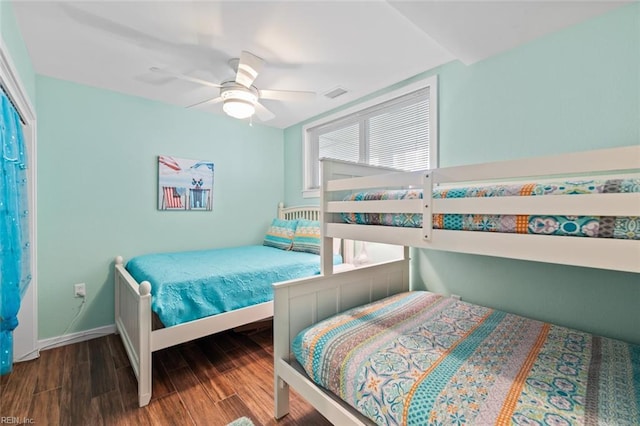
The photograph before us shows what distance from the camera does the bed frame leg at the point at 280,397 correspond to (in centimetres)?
159

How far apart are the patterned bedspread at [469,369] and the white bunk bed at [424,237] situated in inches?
5.5

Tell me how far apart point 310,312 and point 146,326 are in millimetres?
1043

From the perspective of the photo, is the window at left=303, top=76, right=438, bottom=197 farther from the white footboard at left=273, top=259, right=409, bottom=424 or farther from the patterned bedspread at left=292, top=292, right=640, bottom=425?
the patterned bedspread at left=292, top=292, right=640, bottom=425

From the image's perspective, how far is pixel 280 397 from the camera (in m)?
1.61

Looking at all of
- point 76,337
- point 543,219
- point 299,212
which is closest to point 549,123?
point 543,219

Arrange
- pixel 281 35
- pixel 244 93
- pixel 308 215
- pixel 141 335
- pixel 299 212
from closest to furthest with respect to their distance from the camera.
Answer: pixel 141 335, pixel 281 35, pixel 244 93, pixel 308 215, pixel 299 212

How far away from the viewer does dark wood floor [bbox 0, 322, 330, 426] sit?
5.34ft

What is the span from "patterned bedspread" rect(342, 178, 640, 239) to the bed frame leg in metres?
1.12

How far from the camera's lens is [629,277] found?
1.53 m

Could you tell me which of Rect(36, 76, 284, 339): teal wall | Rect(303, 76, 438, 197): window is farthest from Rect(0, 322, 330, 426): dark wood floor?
Rect(303, 76, 438, 197): window

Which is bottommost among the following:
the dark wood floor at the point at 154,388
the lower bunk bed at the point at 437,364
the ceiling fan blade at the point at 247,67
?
the dark wood floor at the point at 154,388

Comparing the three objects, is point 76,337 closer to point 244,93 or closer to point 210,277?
point 210,277

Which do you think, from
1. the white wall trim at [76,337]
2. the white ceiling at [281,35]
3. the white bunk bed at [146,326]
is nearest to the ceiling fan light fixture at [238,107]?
the white ceiling at [281,35]

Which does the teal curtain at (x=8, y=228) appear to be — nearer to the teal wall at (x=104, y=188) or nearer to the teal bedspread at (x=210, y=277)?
the teal bedspread at (x=210, y=277)
